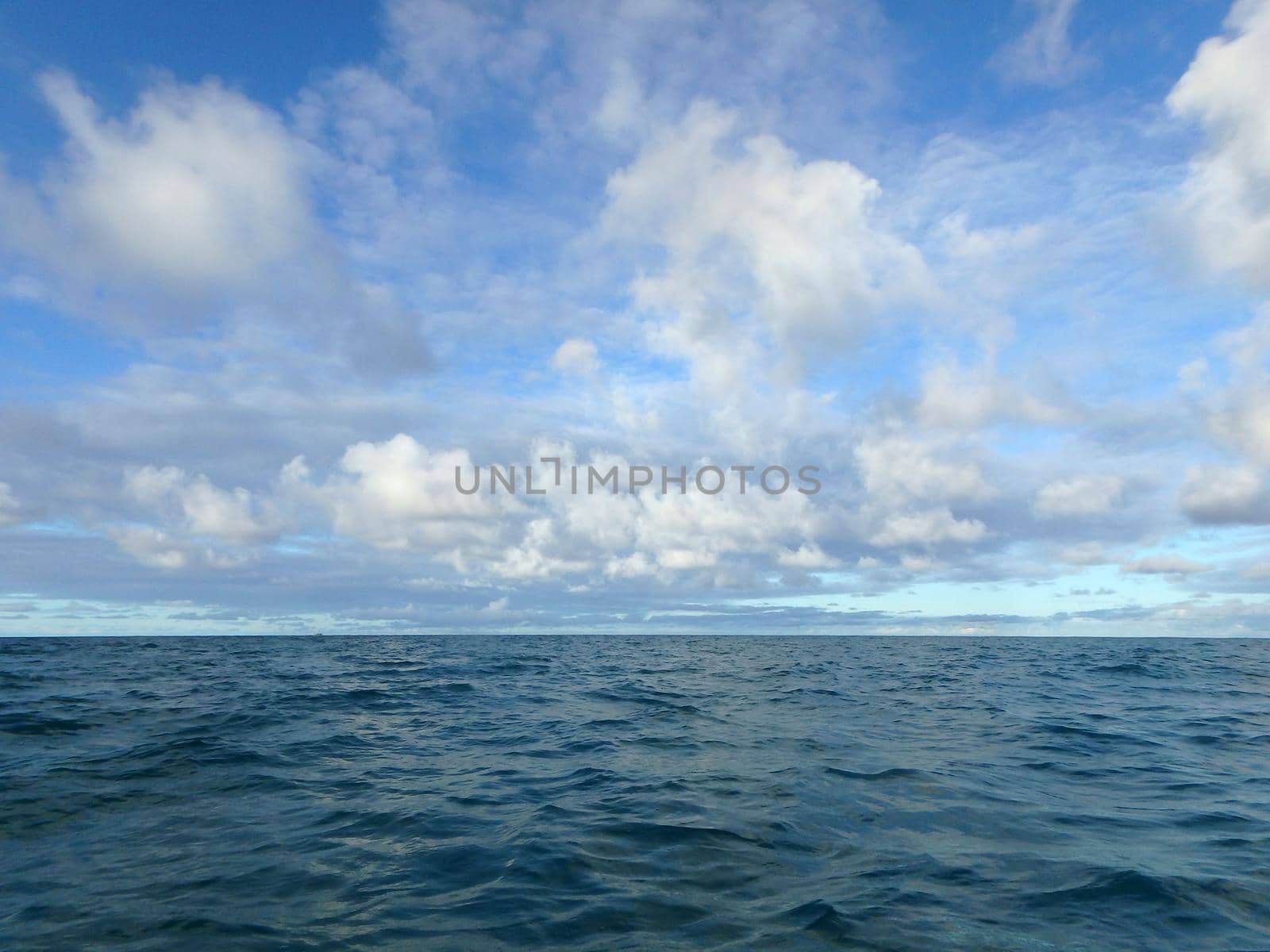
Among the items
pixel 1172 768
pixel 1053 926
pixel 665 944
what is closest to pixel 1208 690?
pixel 1172 768

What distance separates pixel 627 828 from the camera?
37.7ft

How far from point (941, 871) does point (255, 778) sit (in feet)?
43.3

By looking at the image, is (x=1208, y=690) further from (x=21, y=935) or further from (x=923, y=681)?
(x=21, y=935)

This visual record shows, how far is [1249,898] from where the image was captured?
8.94 metres

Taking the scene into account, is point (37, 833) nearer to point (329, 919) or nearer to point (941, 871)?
point (329, 919)

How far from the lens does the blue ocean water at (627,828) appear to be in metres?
8.09

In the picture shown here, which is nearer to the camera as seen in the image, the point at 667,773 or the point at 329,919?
the point at 329,919

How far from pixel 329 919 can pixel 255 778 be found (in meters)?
7.87

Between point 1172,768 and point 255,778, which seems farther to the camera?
point 1172,768

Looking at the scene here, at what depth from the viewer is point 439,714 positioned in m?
23.9

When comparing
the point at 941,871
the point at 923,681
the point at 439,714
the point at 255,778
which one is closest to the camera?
the point at 941,871

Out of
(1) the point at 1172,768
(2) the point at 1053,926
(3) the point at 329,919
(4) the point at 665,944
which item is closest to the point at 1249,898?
(2) the point at 1053,926

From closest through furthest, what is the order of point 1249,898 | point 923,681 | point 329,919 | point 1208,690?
point 329,919
point 1249,898
point 1208,690
point 923,681

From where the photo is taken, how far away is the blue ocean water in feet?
26.6
